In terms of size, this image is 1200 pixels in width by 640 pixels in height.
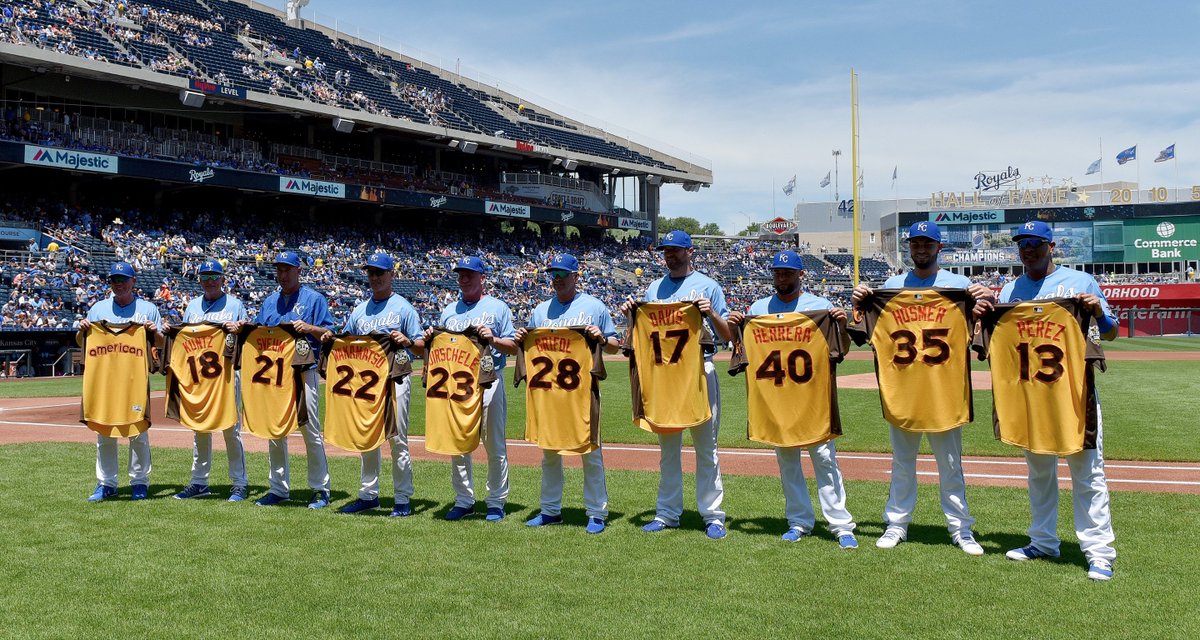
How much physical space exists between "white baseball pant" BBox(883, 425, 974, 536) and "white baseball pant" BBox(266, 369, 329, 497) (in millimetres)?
4933

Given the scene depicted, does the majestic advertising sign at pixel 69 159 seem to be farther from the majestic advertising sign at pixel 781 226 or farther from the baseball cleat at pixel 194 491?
the majestic advertising sign at pixel 781 226

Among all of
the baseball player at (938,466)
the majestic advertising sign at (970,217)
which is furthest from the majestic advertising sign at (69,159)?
the majestic advertising sign at (970,217)

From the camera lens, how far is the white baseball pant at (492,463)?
785 cm

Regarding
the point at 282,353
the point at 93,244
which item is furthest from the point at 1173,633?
the point at 93,244

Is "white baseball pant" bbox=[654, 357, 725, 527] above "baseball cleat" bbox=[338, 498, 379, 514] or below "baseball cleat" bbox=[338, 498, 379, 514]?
above

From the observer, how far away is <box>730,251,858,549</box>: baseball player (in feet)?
22.2

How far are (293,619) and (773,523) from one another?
3875 mm

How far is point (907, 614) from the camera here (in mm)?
5027

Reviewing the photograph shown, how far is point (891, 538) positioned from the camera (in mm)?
6520

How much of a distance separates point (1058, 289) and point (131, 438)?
8222 mm

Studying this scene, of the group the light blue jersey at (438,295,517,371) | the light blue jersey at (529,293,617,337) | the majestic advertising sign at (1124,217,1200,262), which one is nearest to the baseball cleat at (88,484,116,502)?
the light blue jersey at (438,295,517,371)

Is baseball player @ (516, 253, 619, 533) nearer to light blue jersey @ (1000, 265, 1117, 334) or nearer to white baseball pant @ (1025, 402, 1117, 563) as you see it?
light blue jersey @ (1000, 265, 1117, 334)

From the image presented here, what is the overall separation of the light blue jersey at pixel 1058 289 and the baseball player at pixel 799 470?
1.17 metres

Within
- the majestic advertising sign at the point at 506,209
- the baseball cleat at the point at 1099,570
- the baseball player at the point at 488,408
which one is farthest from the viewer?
the majestic advertising sign at the point at 506,209
